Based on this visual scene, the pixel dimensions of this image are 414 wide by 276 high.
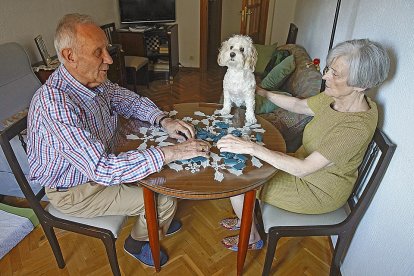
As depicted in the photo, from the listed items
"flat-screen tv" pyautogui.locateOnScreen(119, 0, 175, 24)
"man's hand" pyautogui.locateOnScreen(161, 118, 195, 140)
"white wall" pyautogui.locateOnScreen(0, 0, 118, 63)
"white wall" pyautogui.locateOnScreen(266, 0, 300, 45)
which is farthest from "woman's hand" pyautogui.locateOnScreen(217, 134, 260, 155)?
"white wall" pyautogui.locateOnScreen(266, 0, 300, 45)

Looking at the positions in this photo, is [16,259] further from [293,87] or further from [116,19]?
[116,19]

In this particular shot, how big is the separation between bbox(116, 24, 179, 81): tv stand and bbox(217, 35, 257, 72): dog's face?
2.84 m

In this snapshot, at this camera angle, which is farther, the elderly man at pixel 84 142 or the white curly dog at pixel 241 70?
the white curly dog at pixel 241 70

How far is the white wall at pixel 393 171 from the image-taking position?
1045 mm

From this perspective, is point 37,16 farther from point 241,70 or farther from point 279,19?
point 279,19

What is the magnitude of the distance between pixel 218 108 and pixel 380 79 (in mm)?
879

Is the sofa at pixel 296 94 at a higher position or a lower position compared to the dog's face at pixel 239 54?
lower

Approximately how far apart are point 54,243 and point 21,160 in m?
0.67

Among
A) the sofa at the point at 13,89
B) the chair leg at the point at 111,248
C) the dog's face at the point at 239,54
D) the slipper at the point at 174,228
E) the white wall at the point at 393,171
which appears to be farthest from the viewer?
the sofa at the point at 13,89

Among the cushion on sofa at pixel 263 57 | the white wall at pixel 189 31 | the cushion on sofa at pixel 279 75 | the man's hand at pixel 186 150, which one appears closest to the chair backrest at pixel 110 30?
the white wall at pixel 189 31

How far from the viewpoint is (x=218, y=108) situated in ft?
5.79

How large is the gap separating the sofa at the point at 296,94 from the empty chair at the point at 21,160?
119 cm

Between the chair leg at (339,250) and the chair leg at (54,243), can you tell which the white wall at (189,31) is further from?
the chair leg at (339,250)

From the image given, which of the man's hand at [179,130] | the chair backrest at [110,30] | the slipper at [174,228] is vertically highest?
the chair backrest at [110,30]
